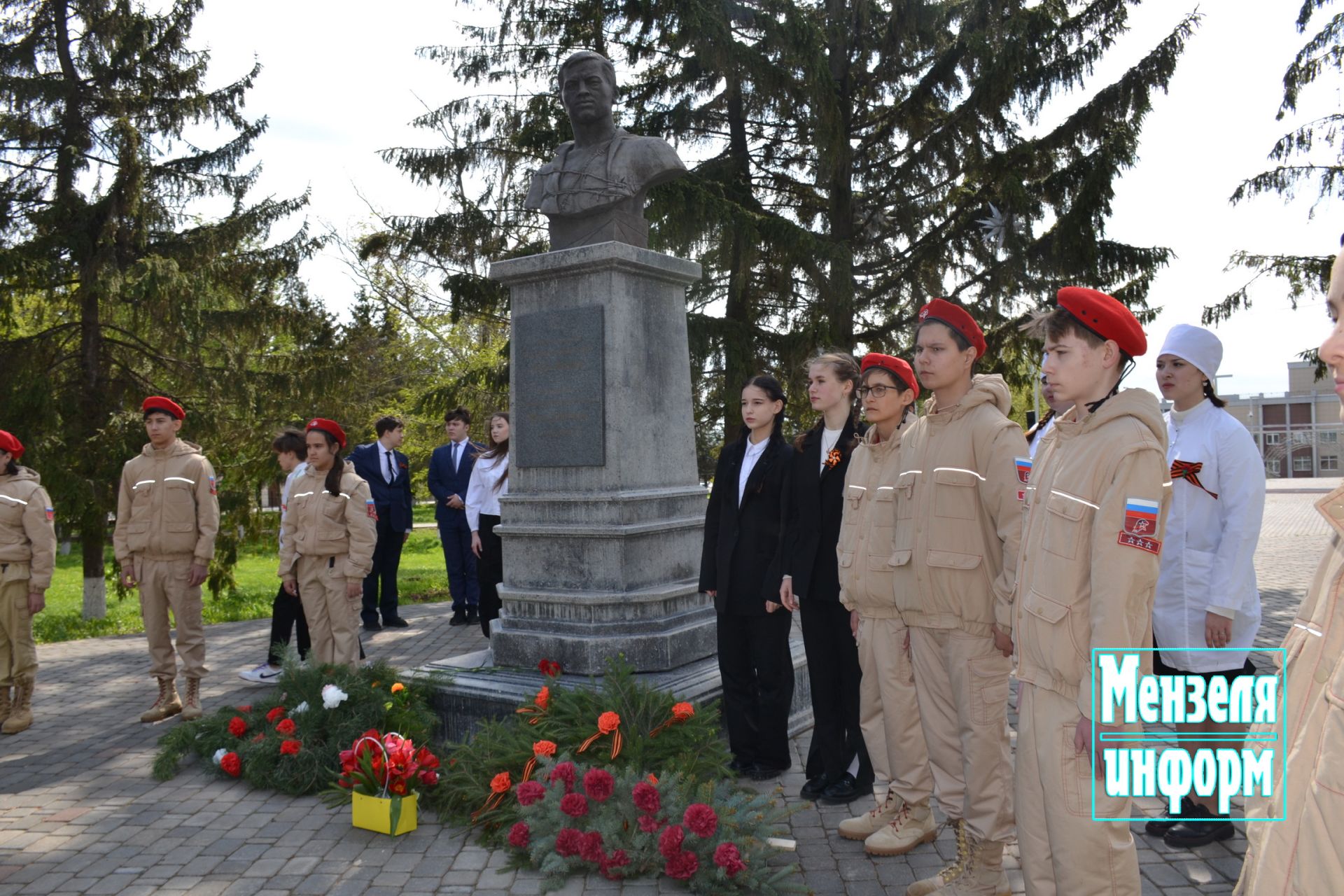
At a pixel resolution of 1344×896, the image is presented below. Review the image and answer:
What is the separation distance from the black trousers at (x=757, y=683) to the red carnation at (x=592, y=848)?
4.35 feet

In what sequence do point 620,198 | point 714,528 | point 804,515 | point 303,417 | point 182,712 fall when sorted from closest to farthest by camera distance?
point 804,515
point 714,528
point 620,198
point 182,712
point 303,417

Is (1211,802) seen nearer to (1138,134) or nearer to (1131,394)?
(1131,394)

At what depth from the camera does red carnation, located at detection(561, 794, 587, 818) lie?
12.2 ft

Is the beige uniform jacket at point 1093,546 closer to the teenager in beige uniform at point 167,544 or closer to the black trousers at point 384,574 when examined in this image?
the teenager in beige uniform at point 167,544

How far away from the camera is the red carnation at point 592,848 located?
11.9ft

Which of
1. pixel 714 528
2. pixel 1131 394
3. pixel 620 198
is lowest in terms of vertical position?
pixel 714 528

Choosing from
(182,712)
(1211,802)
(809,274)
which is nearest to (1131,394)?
(1211,802)

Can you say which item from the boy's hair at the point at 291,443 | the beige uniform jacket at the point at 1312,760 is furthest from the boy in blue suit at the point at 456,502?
the beige uniform jacket at the point at 1312,760

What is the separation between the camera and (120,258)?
1220cm

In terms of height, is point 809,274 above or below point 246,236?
below

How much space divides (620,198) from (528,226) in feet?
24.8

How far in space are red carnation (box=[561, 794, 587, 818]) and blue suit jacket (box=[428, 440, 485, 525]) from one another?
632cm

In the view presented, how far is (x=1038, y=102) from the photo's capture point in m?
12.8

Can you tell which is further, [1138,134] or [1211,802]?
[1138,134]
